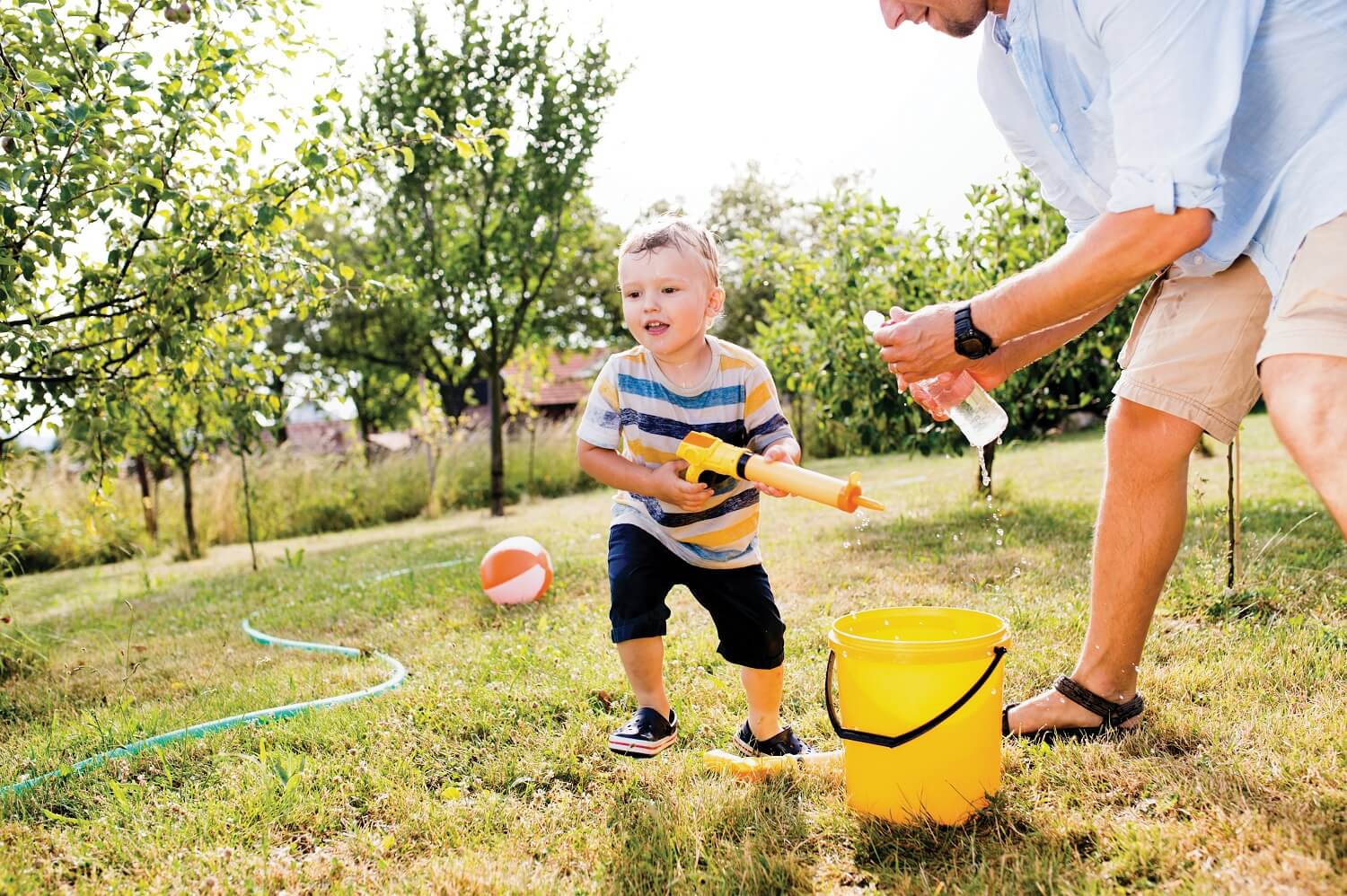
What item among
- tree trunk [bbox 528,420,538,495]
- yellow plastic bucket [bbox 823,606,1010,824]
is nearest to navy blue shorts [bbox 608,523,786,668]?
yellow plastic bucket [bbox 823,606,1010,824]

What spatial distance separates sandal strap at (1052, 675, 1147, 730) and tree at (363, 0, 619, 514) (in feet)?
26.5

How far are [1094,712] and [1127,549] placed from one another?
16.1 inches

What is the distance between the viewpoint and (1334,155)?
168cm

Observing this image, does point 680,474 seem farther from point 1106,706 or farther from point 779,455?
point 1106,706

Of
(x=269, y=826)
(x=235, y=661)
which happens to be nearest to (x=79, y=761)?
(x=269, y=826)

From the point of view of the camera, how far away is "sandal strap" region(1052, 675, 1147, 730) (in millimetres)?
2352

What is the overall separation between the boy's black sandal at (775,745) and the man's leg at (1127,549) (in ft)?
1.75

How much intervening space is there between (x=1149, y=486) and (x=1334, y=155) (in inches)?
33.4

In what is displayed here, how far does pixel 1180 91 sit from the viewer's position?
1678mm

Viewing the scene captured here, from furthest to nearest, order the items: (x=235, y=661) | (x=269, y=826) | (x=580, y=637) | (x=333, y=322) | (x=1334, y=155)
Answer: (x=333, y=322)
(x=235, y=661)
(x=580, y=637)
(x=269, y=826)
(x=1334, y=155)

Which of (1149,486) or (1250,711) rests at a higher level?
(1149,486)

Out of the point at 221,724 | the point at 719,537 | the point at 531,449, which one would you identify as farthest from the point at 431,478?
the point at 719,537

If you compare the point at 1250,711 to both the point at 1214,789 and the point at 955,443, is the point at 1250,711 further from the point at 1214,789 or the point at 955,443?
the point at 955,443

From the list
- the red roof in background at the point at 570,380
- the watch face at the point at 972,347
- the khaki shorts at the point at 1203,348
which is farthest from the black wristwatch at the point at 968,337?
the red roof in background at the point at 570,380
